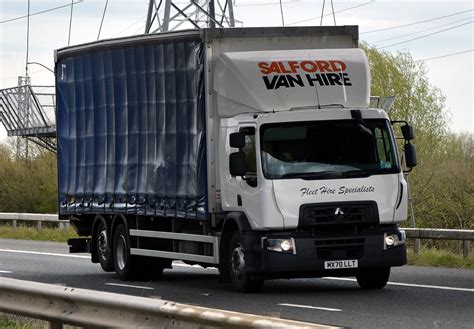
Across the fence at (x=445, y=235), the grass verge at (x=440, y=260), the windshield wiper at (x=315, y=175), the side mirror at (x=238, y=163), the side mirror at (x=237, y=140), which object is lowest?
the grass verge at (x=440, y=260)

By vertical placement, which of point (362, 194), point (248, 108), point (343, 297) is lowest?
point (343, 297)

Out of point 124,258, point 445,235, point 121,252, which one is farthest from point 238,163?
point 445,235

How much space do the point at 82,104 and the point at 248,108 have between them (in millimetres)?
5583

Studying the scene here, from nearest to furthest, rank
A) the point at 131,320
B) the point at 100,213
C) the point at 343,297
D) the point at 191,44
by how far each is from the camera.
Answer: the point at 131,320 < the point at 343,297 < the point at 191,44 < the point at 100,213

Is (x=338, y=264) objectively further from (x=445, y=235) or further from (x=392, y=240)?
(x=445, y=235)

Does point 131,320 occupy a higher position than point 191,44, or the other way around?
point 191,44

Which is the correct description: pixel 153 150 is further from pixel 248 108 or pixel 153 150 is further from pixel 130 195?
pixel 248 108

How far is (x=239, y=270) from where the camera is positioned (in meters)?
17.6

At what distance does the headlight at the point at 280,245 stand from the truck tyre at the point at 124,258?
4394 mm

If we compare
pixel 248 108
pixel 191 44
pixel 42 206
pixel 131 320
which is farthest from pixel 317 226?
pixel 42 206

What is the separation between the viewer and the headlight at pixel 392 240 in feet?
57.2

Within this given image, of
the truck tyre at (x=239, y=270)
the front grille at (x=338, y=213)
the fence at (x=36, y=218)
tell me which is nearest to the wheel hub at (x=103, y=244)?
the truck tyre at (x=239, y=270)

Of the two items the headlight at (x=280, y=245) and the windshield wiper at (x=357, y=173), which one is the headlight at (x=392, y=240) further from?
the headlight at (x=280, y=245)

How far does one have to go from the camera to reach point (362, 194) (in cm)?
1736
